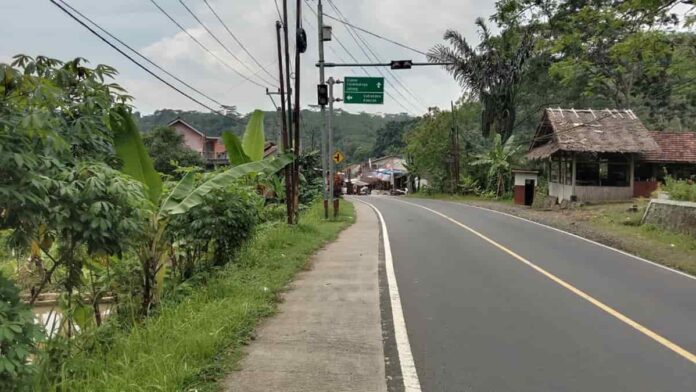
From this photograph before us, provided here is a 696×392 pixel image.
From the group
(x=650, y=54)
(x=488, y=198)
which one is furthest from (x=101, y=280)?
(x=488, y=198)

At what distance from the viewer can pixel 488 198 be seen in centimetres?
4266

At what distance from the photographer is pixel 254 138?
1597 centimetres

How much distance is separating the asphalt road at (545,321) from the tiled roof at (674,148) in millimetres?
19822

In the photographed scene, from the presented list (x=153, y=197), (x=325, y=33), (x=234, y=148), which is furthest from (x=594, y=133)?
(x=153, y=197)

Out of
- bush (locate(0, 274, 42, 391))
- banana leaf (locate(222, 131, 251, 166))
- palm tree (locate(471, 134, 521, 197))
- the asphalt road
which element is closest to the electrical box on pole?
banana leaf (locate(222, 131, 251, 166))

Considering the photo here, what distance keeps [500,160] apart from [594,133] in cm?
1180

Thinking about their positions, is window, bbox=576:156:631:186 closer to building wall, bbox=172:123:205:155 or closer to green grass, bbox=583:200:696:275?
green grass, bbox=583:200:696:275

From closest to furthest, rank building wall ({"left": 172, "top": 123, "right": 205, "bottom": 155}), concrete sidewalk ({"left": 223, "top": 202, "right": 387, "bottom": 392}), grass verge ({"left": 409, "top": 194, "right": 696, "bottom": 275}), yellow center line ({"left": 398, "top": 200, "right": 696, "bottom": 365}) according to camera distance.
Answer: concrete sidewalk ({"left": 223, "top": 202, "right": 387, "bottom": 392}), yellow center line ({"left": 398, "top": 200, "right": 696, "bottom": 365}), grass verge ({"left": 409, "top": 194, "right": 696, "bottom": 275}), building wall ({"left": 172, "top": 123, "right": 205, "bottom": 155})

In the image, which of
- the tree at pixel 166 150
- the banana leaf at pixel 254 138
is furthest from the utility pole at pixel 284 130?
the tree at pixel 166 150

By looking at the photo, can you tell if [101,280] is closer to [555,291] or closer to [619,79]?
[555,291]

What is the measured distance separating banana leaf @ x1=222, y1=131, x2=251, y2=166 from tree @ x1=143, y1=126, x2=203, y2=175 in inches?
1310

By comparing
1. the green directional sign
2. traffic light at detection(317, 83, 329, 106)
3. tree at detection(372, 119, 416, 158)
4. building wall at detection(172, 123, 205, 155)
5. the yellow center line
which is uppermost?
tree at detection(372, 119, 416, 158)

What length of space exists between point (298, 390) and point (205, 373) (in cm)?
88

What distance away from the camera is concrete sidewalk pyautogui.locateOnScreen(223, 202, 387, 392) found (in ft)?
17.1
